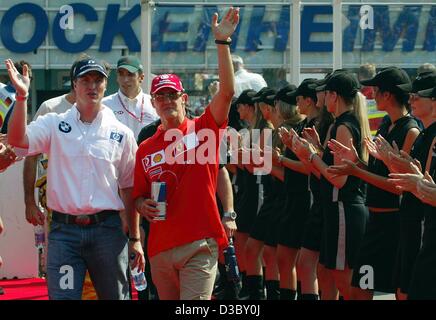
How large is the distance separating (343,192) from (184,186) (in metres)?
1.87

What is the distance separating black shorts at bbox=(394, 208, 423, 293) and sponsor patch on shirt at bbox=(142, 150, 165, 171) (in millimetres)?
1645

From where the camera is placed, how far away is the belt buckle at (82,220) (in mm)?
6840

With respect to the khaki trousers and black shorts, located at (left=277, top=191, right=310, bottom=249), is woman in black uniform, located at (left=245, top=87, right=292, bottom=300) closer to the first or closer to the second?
black shorts, located at (left=277, top=191, right=310, bottom=249)

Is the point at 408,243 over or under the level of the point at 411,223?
under

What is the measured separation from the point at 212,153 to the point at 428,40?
21.6 ft

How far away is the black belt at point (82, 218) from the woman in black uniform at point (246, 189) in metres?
4.05

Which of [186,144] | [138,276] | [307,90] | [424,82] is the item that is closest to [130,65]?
[307,90]

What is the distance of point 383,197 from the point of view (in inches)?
308

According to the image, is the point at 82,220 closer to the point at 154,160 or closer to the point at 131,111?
the point at 154,160

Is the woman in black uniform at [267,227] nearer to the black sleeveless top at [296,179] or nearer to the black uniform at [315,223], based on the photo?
Result: the black sleeveless top at [296,179]

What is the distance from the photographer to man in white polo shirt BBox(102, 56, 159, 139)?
9.63 m

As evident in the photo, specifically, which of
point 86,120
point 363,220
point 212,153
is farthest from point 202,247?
point 363,220

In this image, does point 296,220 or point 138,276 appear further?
point 296,220

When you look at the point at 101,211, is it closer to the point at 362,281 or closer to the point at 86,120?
the point at 86,120
